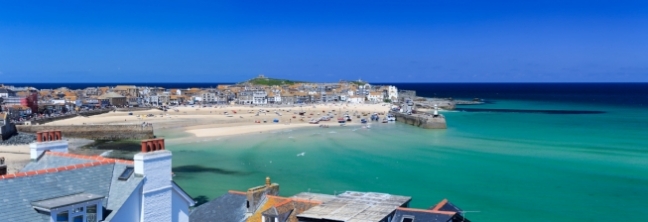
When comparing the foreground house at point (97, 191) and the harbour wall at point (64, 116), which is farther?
the harbour wall at point (64, 116)

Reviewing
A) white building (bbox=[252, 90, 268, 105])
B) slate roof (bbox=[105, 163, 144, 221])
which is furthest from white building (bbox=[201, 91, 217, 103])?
slate roof (bbox=[105, 163, 144, 221])

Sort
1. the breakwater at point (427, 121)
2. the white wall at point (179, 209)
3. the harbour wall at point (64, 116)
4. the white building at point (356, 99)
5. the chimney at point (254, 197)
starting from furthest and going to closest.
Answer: the white building at point (356, 99) < the breakwater at point (427, 121) < the harbour wall at point (64, 116) < the chimney at point (254, 197) < the white wall at point (179, 209)

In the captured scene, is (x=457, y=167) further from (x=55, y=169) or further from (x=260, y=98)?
(x=260, y=98)

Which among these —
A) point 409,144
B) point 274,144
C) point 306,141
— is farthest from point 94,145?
point 409,144

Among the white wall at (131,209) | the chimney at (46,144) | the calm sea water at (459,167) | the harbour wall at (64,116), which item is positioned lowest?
the harbour wall at (64,116)

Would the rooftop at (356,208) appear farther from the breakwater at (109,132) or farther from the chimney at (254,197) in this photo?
the breakwater at (109,132)

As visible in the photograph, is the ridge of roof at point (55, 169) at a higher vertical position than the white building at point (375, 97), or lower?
higher

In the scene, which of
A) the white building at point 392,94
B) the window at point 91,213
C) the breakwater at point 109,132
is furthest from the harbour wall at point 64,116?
the white building at point 392,94
